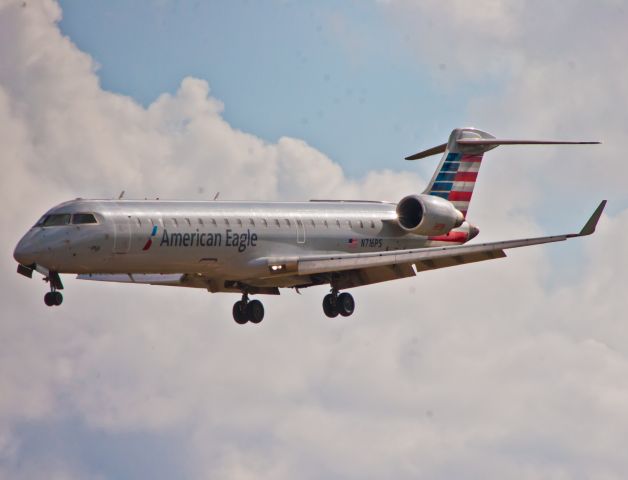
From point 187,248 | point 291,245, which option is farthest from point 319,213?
point 187,248

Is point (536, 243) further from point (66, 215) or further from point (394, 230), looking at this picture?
point (66, 215)

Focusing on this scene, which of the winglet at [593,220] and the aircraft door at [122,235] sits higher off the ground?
the winglet at [593,220]

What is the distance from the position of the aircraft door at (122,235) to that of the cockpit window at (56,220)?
60.5 inches

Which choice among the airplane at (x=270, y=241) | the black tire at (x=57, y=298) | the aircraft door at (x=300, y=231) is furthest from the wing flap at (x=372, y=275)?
the black tire at (x=57, y=298)

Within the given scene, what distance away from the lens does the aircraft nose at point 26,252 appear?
5712 cm

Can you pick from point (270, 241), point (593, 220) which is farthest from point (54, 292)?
point (593, 220)

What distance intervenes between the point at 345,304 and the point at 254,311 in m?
3.34

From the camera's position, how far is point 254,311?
215 ft

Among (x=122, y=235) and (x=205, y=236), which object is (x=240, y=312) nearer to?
(x=205, y=236)

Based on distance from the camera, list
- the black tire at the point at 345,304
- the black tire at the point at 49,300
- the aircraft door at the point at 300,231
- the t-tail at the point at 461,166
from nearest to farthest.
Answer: the black tire at the point at 49,300
the aircraft door at the point at 300,231
the black tire at the point at 345,304
the t-tail at the point at 461,166

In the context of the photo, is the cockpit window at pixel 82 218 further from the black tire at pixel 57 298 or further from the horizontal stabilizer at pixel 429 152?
the horizontal stabilizer at pixel 429 152

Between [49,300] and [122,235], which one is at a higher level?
[122,235]

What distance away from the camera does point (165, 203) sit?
2378 inches

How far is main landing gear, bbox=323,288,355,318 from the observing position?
212 ft
